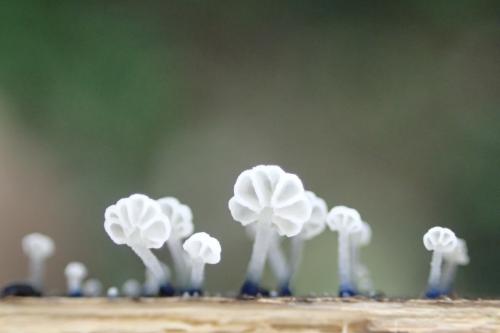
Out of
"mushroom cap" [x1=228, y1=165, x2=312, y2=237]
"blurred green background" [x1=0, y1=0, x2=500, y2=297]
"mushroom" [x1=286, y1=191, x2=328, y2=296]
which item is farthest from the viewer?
"blurred green background" [x1=0, y1=0, x2=500, y2=297]

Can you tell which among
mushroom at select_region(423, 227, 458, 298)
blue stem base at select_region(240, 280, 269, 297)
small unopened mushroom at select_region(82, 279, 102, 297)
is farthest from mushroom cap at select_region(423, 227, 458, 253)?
small unopened mushroom at select_region(82, 279, 102, 297)

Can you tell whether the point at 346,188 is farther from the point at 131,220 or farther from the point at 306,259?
the point at 131,220

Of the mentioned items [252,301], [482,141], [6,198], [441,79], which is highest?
[441,79]

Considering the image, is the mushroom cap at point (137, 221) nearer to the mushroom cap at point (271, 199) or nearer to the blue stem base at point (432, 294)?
the mushroom cap at point (271, 199)

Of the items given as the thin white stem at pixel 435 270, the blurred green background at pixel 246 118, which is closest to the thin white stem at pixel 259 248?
the thin white stem at pixel 435 270

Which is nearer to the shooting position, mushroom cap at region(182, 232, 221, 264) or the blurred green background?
mushroom cap at region(182, 232, 221, 264)

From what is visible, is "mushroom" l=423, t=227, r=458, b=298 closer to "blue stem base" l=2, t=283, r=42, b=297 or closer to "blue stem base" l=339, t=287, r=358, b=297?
"blue stem base" l=339, t=287, r=358, b=297

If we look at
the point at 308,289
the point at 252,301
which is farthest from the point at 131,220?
the point at 308,289
